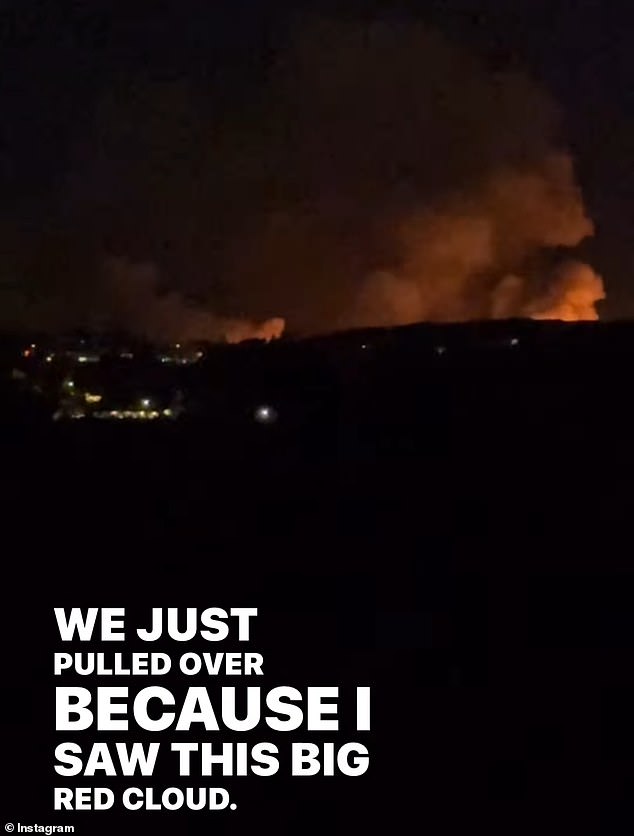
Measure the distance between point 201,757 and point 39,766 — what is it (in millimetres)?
506

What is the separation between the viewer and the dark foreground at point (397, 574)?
4293 mm

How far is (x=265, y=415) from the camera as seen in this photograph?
7551 mm

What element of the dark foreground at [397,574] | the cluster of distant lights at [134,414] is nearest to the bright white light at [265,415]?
the dark foreground at [397,574]

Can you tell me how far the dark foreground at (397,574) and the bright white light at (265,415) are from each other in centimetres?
7

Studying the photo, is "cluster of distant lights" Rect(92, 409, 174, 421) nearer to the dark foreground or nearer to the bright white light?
the dark foreground

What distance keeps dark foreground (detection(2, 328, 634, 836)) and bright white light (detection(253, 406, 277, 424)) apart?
0.07m

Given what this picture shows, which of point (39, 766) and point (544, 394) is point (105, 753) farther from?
point (544, 394)

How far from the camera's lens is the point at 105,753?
452 cm

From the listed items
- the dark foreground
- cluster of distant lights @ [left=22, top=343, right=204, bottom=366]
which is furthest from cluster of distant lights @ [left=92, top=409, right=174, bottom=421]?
cluster of distant lights @ [left=22, top=343, right=204, bottom=366]

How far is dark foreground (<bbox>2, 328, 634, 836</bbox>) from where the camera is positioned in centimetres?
429

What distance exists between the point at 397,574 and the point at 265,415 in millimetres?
1831

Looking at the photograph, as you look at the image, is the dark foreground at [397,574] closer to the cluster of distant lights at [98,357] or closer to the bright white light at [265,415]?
the bright white light at [265,415]

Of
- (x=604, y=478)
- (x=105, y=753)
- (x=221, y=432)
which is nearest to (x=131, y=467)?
(x=221, y=432)

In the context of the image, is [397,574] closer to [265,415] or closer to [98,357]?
[265,415]
